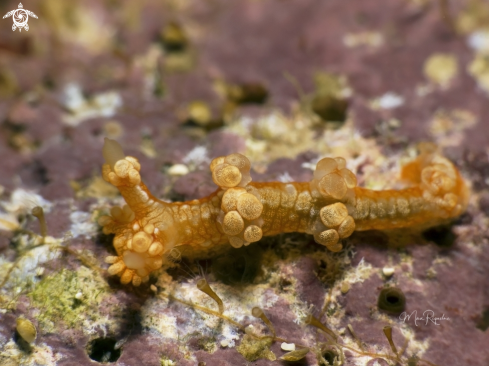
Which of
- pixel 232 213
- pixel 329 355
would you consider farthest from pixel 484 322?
pixel 232 213

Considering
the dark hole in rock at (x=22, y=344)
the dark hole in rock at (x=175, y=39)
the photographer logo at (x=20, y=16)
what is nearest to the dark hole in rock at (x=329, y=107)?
the dark hole in rock at (x=175, y=39)

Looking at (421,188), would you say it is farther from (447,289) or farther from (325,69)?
(325,69)

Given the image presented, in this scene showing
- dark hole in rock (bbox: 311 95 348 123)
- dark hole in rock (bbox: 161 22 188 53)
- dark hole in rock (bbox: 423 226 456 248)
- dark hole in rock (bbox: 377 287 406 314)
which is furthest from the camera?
dark hole in rock (bbox: 161 22 188 53)

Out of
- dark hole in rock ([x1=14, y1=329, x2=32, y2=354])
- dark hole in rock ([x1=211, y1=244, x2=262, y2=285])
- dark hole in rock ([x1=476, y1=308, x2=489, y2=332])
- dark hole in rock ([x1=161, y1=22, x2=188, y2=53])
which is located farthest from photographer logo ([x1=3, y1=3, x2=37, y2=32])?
dark hole in rock ([x1=476, y1=308, x2=489, y2=332])

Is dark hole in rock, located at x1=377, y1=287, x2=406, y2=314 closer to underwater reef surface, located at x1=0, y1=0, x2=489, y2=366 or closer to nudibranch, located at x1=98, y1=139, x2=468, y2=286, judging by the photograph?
underwater reef surface, located at x1=0, y1=0, x2=489, y2=366

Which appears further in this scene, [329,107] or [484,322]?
[329,107]

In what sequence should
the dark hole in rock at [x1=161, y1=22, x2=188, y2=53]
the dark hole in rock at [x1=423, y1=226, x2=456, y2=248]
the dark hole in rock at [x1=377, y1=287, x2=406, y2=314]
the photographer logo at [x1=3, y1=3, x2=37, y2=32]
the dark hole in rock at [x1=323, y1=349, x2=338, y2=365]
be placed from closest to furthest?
the dark hole in rock at [x1=323, y1=349, x2=338, y2=365], the dark hole in rock at [x1=377, y1=287, x2=406, y2=314], the dark hole in rock at [x1=423, y1=226, x2=456, y2=248], the dark hole in rock at [x1=161, y1=22, x2=188, y2=53], the photographer logo at [x1=3, y1=3, x2=37, y2=32]

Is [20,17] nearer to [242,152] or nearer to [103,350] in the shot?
[242,152]

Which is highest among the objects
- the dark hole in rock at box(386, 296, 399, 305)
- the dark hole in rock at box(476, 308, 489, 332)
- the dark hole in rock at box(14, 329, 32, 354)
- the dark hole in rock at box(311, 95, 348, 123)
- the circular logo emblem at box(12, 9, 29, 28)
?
the circular logo emblem at box(12, 9, 29, 28)
